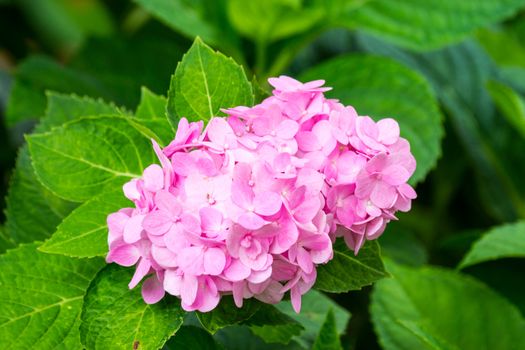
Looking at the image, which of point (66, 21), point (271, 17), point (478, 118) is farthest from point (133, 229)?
point (66, 21)

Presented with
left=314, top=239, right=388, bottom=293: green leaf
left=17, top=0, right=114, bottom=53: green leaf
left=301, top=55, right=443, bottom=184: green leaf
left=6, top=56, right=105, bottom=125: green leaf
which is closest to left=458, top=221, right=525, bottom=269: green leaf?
left=301, top=55, right=443, bottom=184: green leaf

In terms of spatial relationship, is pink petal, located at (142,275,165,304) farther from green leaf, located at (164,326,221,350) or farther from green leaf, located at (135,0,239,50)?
green leaf, located at (135,0,239,50)

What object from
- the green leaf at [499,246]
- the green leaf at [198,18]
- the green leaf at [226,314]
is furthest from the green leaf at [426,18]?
the green leaf at [226,314]

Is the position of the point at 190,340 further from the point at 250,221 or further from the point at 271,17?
the point at 271,17

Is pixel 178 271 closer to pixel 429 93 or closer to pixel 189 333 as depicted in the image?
pixel 189 333

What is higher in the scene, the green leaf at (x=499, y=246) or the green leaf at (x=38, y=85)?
the green leaf at (x=499, y=246)

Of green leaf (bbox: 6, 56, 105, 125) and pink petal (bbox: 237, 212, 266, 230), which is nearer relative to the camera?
pink petal (bbox: 237, 212, 266, 230)

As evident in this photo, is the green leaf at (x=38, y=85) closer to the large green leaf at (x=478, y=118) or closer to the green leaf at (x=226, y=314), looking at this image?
the large green leaf at (x=478, y=118)
